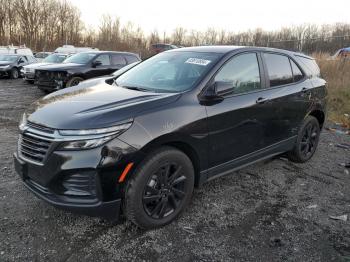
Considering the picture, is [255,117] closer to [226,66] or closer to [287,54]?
[226,66]

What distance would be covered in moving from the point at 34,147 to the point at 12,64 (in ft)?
56.2

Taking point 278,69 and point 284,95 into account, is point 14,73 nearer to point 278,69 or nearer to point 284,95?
point 278,69

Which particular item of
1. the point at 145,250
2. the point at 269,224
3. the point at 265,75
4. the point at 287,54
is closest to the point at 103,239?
the point at 145,250

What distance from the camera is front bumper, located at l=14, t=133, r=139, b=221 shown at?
A: 2.64 metres

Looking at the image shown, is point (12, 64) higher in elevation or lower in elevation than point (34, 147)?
higher

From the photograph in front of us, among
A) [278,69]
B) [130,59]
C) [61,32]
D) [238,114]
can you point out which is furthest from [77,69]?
[61,32]

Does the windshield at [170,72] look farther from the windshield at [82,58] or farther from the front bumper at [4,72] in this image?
the front bumper at [4,72]

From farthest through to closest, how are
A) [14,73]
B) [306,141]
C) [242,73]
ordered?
[14,73], [306,141], [242,73]

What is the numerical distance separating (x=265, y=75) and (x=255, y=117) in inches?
26.0

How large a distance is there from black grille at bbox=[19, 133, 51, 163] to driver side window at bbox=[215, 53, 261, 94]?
6.21ft

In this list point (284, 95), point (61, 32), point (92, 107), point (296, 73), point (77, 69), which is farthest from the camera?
point (61, 32)

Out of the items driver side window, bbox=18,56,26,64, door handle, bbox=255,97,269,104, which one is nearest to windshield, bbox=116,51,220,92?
door handle, bbox=255,97,269,104

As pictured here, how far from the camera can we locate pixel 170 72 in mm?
3887

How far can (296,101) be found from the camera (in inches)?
183
